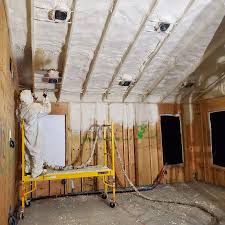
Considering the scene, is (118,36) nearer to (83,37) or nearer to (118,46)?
(118,46)

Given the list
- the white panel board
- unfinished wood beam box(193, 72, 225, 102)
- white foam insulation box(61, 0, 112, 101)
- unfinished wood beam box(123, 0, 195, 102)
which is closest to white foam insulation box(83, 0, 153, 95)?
white foam insulation box(61, 0, 112, 101)

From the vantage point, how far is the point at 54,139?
Answer: 4785 mm

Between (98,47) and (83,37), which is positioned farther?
(98,47)

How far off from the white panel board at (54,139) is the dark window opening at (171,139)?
2.30 m

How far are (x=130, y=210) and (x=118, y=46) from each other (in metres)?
2.52

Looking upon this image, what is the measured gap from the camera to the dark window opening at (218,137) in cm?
498

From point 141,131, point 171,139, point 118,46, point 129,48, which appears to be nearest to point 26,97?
point 118,46

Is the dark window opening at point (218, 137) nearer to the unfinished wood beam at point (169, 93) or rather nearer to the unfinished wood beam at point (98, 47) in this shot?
the unfinished wood beam at point (169, 93)

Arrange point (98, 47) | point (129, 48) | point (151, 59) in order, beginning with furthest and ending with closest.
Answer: point (151, 59), point (129, 48), point (98, 47)

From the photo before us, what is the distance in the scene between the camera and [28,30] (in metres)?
3.10

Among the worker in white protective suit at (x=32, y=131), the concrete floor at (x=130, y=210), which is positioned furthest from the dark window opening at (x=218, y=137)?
the worker in white protective suit at (x=32, y=131)

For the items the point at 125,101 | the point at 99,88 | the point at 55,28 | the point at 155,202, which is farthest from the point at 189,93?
the point at 55,28

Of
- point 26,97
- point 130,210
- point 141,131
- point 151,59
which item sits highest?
point 151,59

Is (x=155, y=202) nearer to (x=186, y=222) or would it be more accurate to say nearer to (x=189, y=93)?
(x=186, y=222)
